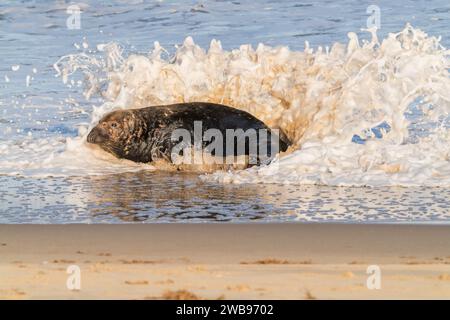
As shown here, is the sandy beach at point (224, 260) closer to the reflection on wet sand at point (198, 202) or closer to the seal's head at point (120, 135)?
the reflection on wet sand at point (198, 202)

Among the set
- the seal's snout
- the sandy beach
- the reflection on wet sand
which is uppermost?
the sandy beach

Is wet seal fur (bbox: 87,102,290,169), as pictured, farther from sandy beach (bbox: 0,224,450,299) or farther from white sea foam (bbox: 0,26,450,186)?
sandy beach (bbox: 0,224,450,299)

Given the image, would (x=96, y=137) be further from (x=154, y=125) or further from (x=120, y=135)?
(x=154, y=125)

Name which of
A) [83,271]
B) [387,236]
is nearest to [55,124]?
[387,236]

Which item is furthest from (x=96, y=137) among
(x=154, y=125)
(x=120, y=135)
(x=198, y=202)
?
(x=198, y=202)

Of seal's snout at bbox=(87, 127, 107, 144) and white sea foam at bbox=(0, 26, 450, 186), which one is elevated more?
white sea foam at bbox=(0, 26, 450, 186)

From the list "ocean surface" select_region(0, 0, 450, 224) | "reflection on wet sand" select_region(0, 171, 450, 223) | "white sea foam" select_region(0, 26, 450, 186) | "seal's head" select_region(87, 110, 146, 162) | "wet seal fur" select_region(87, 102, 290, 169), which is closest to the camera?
"reflection on wet sand" select_region(0, 171, 450, 223)

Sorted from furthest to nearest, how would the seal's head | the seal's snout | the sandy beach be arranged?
the seal's snout
the seal's head
the sandy beach

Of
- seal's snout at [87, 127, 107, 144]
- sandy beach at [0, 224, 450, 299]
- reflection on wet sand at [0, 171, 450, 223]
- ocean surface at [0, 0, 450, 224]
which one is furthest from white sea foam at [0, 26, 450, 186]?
sandy beach at [0, 224, 450, 299]

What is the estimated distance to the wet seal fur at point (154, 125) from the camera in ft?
52.3

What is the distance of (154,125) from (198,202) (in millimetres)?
4863

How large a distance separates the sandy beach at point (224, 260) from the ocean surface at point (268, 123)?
0.95 meters

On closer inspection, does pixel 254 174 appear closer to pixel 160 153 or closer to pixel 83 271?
pixel 160 153

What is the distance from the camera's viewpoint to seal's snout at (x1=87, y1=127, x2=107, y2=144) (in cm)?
1623
